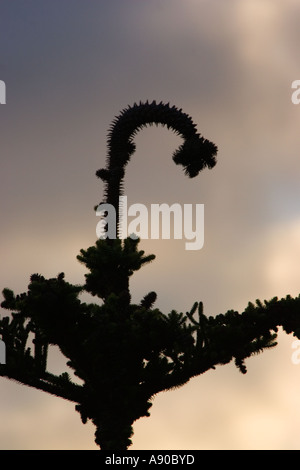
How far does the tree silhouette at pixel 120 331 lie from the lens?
416 inches

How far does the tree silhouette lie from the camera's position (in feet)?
34.7

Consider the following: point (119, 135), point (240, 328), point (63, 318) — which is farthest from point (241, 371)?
point (119, 135)

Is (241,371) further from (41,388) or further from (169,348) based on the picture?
(41,388)

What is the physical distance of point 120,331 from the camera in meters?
10.6

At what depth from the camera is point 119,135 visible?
11688 millimetres

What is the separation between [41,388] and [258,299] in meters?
3.66

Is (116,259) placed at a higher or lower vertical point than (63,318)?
higher

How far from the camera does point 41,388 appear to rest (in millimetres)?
11305
